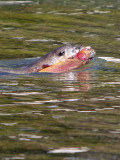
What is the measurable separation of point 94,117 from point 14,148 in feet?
6.07

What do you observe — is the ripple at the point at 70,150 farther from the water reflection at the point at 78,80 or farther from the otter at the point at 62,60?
the otter at the point at 62,60

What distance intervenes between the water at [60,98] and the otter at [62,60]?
273 millimetres

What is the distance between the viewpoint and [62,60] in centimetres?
1284

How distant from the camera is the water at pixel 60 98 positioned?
20.5 feet

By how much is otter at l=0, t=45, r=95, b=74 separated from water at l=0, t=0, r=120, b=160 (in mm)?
273

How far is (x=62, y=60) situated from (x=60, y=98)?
3774 millimetres

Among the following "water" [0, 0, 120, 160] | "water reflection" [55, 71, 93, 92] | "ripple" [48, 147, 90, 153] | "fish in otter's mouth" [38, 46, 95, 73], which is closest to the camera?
"ripple" [48, 147, 90, 153]

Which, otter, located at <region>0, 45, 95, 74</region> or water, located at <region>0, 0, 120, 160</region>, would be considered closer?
water, located at <region>0, 0, 120, 160</region>

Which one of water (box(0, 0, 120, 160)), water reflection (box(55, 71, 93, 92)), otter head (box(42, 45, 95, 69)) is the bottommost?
water reflection (box(55, 71, 93, 92))

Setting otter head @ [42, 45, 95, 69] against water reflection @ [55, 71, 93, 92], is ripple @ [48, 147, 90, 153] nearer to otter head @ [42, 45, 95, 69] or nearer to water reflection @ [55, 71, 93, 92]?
water reflection @ [55, 71, 93, 92]

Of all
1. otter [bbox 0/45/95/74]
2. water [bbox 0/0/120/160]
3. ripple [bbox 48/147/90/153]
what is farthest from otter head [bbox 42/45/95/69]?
ripple [bbox 48/147/90/153]

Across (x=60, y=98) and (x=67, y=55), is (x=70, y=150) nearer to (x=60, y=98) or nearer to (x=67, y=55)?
(x=60, y=98)

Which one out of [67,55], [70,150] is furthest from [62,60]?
[70,150]

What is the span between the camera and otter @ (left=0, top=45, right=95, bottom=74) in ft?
41.8
